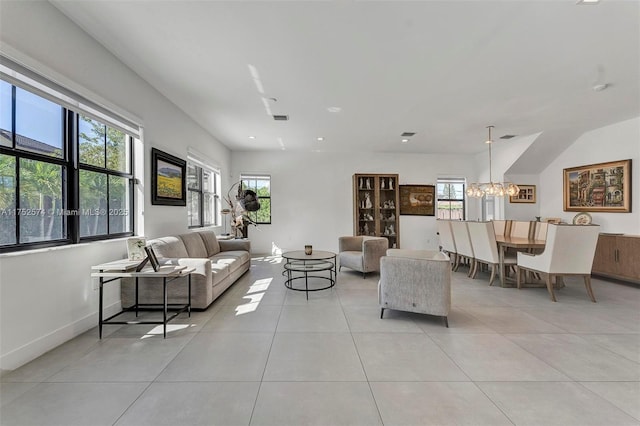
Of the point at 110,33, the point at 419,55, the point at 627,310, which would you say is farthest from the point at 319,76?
the point at 627,310

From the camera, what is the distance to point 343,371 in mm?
2027

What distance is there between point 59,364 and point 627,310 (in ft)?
19.0

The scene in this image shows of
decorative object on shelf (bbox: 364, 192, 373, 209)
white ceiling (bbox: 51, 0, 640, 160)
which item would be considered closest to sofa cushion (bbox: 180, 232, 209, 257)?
white ceiling (bbox: 51, 0, 640, 160)

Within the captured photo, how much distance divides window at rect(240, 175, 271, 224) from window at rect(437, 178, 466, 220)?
15.5 ft

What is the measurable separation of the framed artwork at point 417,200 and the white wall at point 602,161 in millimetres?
2452

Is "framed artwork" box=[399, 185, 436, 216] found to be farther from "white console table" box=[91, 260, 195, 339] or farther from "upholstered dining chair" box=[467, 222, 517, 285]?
"white console table" box=[91, 260, 195, 339]

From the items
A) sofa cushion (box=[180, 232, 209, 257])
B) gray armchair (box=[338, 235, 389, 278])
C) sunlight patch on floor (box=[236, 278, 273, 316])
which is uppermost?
sofa cushion (box=[180, 232, 209, 257])

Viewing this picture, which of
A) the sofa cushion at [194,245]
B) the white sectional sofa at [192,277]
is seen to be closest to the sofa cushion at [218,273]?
the white sectional sofa at [192,277]

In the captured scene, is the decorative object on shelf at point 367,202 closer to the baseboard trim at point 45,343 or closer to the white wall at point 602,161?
the white wall at point 602,161

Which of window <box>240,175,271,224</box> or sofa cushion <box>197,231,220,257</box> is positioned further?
window <box>240,175,271,224</box>

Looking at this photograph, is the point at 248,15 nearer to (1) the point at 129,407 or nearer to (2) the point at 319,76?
(2) the point at 319,76

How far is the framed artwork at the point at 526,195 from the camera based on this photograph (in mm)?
6789

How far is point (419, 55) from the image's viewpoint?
2.91m

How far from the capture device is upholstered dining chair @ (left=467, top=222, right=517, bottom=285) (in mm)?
4444
